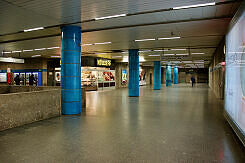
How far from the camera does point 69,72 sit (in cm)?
852

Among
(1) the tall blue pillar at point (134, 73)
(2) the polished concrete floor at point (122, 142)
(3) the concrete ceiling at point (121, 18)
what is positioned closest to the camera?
(2) the polished concrete floor at point (122, 142)

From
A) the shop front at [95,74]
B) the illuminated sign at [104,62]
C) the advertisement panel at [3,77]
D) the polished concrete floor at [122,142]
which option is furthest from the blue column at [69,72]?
the advertisement panel at [3,77]

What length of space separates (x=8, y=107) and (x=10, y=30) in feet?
18.1

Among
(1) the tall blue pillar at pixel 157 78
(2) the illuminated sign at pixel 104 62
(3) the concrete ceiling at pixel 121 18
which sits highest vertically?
(3) the concrete ceiling at pixel 121 18

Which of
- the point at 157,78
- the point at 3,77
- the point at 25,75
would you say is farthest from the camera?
the point at 3,77

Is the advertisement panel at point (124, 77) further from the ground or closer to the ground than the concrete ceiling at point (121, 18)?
closer to the ground

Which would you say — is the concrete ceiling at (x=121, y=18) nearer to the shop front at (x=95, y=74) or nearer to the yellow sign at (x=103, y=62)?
the shop front at (x=95, y=74)

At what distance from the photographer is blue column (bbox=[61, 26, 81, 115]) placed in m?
8.53

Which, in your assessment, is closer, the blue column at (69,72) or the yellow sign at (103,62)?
the blue column at (69,72)

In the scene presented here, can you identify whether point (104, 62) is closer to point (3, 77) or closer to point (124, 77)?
point (124, 77)

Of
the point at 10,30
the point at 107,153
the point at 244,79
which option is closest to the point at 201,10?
the point at 244,79

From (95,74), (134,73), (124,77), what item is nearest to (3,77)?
(95,74)

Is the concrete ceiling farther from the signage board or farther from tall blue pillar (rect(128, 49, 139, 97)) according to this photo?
the signage board

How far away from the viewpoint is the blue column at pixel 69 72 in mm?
8531
